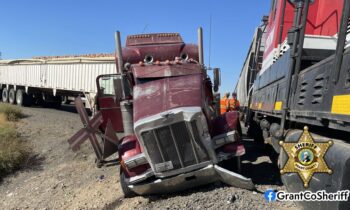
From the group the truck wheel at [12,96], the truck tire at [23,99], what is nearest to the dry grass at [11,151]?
the truck tire at [23,99]

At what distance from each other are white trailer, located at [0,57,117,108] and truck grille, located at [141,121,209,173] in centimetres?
1149

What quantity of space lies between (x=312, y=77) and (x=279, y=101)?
5.79 ft

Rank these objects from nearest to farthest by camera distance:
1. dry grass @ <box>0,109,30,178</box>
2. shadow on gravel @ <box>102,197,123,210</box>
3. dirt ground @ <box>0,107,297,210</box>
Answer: dirt ground @ <box>0,107,297,210</box> → shadow on gravel @ <box>102,197,123,210</box> → dry grass @ <box>0,109,30,178</box>

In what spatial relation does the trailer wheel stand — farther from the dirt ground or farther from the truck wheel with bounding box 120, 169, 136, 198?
the truck wheel with bounding box 120, 169, 136, 198

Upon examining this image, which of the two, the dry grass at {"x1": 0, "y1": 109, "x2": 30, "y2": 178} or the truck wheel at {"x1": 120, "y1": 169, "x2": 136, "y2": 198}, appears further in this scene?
the dry grass at {"x1": 0, "y1": 109, "x2": 30, "y2": 178}

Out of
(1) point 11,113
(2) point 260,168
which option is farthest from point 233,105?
(1) point 11,113

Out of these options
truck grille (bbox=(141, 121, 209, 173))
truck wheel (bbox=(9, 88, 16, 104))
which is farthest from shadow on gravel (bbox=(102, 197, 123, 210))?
truck wheel (bbox=(9, 88, 16, 104))

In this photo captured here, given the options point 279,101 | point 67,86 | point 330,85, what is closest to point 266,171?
point 279,101

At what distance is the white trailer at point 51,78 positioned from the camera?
1950cm

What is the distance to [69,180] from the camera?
32.0 ft

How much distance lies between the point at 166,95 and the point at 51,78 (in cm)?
1868

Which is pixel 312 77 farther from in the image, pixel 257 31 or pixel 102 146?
pixel 257 31

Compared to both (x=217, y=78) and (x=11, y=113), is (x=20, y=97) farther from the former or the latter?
(x=217, y=78)

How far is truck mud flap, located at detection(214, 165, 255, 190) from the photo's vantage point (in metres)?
6.30
